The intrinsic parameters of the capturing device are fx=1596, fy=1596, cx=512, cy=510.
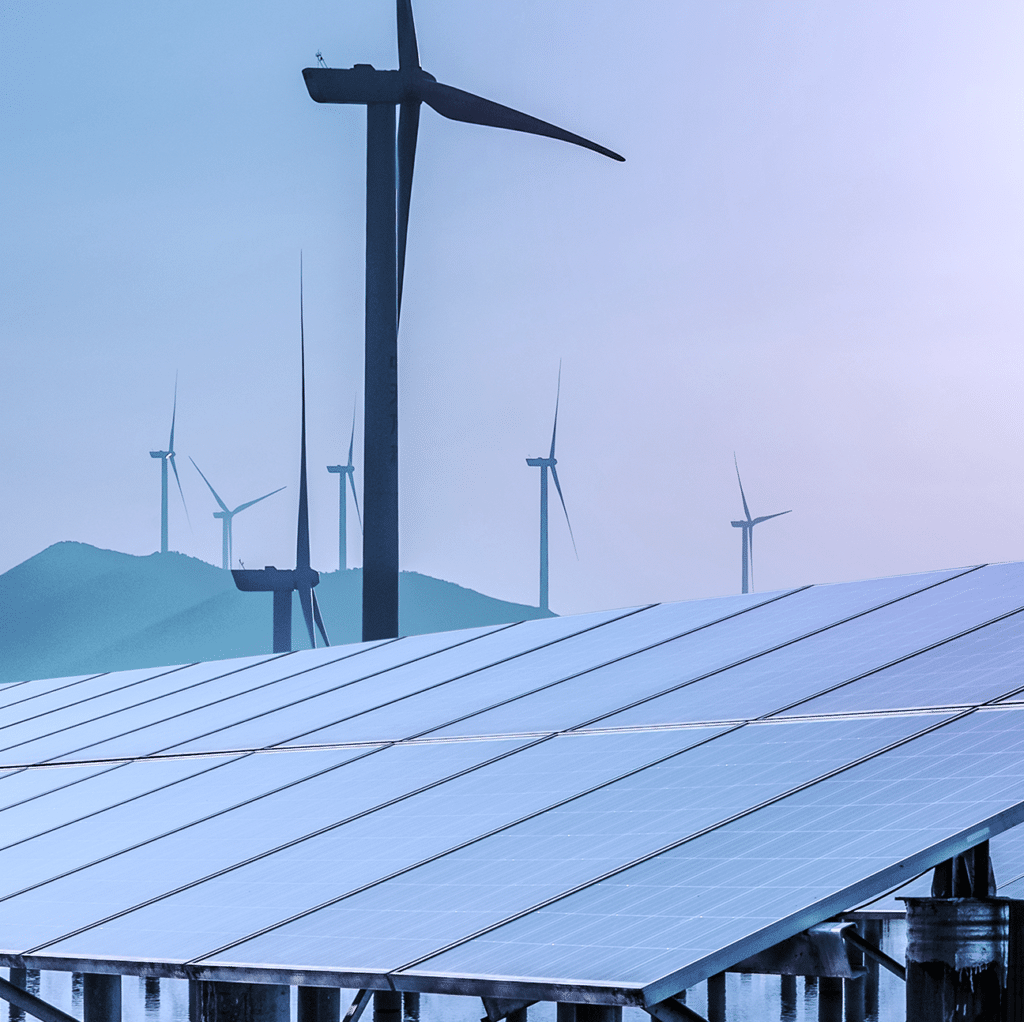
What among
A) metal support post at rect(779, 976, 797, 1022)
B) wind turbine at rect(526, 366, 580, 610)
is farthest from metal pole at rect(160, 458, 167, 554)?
metal support post at rect(779, 976, 797, 1022)

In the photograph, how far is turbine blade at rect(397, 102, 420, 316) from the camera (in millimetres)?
48156

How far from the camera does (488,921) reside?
9.98 metres

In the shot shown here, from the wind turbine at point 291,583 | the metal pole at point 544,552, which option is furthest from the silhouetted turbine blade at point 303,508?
the metal pole at point 544,552

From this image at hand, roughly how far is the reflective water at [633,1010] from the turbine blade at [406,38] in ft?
89.5

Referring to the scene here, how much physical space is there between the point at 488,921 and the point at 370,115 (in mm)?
39605

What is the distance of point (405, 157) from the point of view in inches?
1943

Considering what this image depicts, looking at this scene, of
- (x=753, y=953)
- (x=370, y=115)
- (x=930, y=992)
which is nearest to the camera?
(x=753, y=953)

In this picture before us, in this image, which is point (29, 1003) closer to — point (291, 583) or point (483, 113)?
point (483, 113)

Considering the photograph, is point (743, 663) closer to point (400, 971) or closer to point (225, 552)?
point (400, 971)

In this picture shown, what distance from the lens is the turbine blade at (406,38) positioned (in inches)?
1918

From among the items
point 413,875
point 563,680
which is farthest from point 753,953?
point 563,680

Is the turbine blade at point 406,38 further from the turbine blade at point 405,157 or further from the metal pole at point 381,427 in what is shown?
the metal pole at point 381,427

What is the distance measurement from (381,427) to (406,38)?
14.0 metres

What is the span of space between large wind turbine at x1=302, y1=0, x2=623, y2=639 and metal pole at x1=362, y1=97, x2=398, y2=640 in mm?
27
